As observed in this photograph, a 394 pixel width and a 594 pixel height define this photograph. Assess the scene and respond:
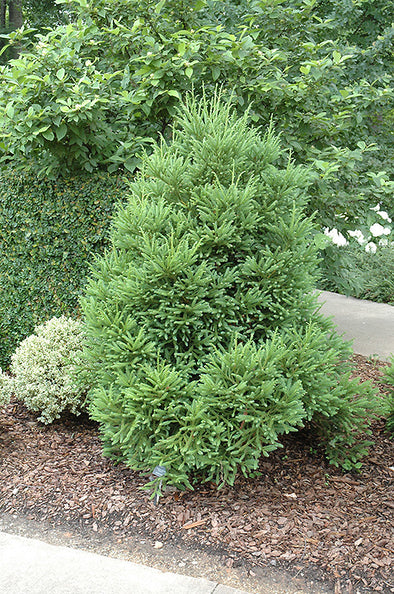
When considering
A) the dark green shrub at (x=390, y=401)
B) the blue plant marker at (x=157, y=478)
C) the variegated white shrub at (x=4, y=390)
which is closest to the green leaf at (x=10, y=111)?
the variegated white shrub at (x=4, y=390)

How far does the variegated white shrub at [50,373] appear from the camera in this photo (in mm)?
4086

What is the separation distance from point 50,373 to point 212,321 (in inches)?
62.6

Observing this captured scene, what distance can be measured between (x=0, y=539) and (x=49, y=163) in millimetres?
3049

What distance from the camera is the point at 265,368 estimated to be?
2.91 m

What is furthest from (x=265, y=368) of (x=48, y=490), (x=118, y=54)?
(x=118, y=54)

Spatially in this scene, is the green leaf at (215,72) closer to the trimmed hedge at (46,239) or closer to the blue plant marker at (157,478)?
the trimmed hedge at (46,239)

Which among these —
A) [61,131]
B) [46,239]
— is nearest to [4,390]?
[46,239]

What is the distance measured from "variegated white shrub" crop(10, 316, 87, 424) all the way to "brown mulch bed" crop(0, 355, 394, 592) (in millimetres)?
304

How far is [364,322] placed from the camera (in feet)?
23.1

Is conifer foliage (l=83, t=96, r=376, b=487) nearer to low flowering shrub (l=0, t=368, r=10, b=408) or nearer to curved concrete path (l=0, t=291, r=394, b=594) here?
curved concrete path (l=0, t=291, r=394, b=594)

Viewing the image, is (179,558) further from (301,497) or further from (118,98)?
(118,98)

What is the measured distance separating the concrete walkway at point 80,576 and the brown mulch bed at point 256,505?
0.78ft

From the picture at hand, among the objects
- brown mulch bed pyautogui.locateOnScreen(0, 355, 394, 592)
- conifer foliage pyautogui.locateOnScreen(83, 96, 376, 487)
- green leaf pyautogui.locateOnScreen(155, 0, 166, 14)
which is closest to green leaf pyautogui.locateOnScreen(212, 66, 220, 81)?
green leaf pyautogui.locateOnScreen(155, 0, 166, 14)

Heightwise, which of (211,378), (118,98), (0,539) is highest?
(118,98)
